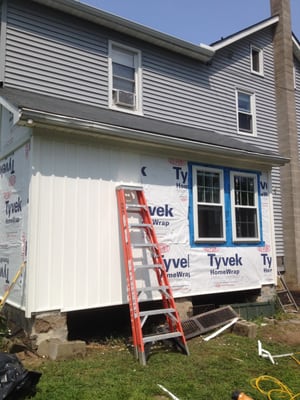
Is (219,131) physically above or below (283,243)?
above

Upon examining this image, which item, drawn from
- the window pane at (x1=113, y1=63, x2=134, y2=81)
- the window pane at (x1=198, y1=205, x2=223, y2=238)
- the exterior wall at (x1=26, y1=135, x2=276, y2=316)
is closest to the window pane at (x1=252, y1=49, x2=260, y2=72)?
the window pane at (x1=113, y1=63, x2=134, y2=81)

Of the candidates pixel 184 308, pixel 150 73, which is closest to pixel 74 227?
pixel 184 308

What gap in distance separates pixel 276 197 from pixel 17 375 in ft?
37.7

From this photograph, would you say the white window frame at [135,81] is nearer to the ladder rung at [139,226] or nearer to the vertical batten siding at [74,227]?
the vertical batten siding at [74,227]

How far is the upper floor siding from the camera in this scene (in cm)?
873

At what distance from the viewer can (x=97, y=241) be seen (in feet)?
20.0

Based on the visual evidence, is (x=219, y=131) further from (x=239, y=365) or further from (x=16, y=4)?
(x=239, y=365)

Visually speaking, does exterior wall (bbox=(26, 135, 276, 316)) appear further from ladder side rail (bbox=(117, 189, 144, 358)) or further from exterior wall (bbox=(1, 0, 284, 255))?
exterior wall (bbox=(1, 0, 284, 255))

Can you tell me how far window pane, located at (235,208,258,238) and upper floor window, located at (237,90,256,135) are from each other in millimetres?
5652

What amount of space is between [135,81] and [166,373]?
26.2 ft

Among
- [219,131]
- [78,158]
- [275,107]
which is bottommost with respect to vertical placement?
[78,158]

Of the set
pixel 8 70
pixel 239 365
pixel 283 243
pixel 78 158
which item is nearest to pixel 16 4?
pixel 8 70

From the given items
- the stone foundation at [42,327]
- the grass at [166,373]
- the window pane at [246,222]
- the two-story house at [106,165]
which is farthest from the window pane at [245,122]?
the stone foundation at [42,327]

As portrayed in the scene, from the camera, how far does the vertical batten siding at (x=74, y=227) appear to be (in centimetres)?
554
